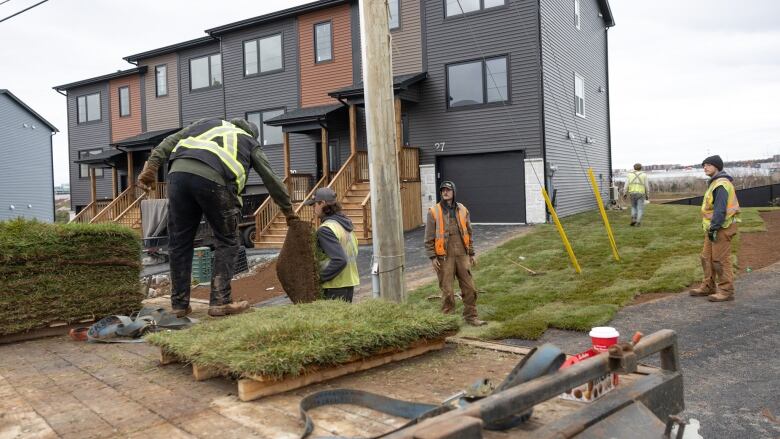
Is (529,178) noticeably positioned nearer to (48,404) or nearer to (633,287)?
(633,287)

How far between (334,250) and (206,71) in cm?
2395

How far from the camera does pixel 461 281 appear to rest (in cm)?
898

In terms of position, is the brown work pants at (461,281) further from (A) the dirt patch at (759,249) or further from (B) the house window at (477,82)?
(B) the house window at (477,82)

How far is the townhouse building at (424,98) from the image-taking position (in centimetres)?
1930

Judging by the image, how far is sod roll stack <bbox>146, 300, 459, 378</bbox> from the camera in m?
2.74

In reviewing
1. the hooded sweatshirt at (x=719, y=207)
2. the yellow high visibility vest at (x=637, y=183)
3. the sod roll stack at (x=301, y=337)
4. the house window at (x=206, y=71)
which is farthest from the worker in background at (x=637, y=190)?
the house window at (x=206, y=71)

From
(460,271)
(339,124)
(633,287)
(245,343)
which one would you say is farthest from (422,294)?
(339,124)

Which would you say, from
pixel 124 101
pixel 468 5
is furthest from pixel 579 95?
pixel 124 101

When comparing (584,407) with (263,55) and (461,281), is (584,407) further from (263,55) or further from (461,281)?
(263,55)

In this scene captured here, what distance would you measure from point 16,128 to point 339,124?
25630 millimetres

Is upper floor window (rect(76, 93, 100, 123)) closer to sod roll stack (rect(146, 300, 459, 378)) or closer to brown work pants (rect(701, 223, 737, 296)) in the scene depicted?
brown work pants (rect(701, 223, 737, 296))

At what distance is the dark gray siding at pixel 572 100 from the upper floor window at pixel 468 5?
150 centimetres

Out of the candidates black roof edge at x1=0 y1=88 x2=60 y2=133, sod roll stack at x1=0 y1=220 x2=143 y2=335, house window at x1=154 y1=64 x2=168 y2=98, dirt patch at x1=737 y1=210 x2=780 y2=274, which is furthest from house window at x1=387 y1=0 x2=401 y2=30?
black roof edge at x1=0 y1=88 x2=60 y2=133

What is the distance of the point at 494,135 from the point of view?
64.4 ft
